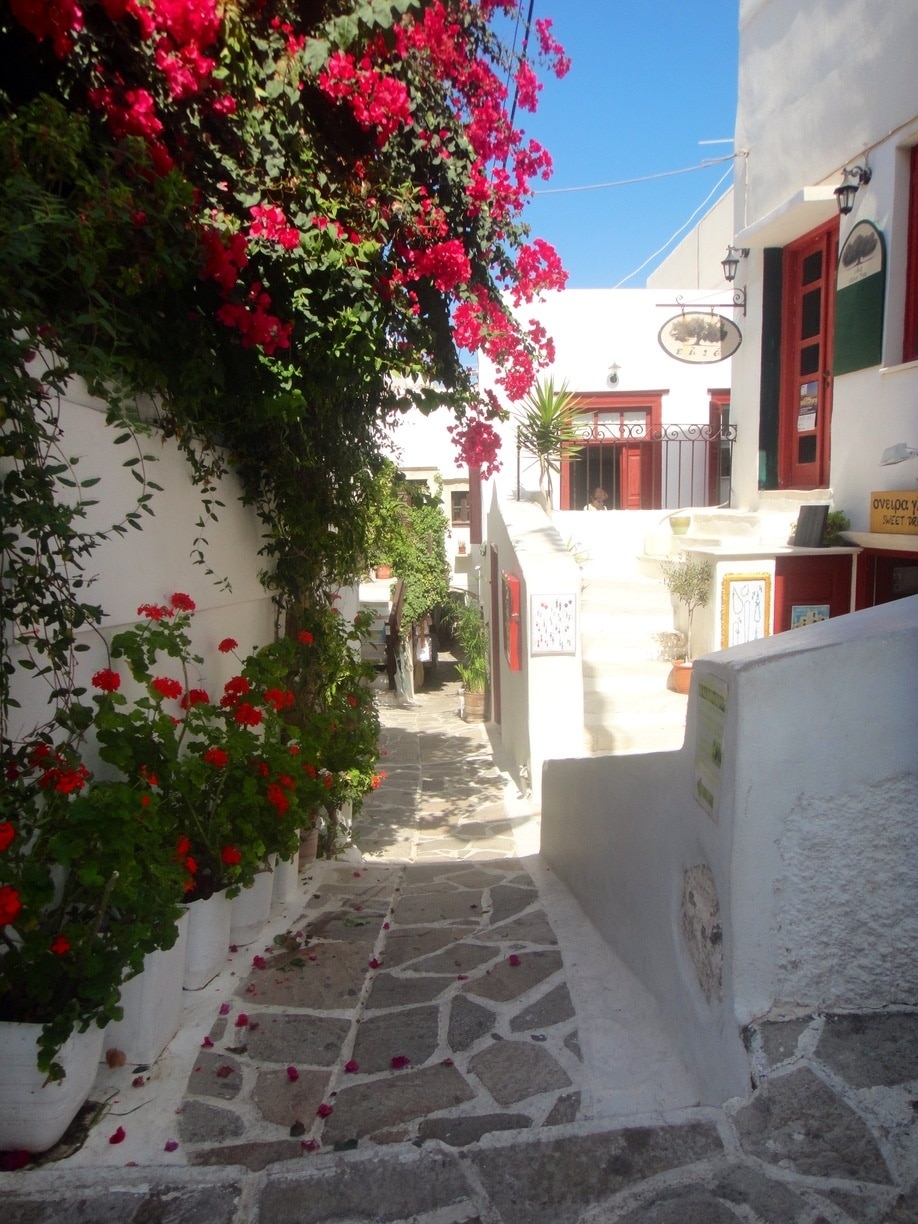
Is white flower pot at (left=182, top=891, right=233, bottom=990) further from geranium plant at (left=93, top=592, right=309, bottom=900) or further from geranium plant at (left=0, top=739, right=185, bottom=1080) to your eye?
geranium plant at (left=0, top=739, right=185, bottom=1080)

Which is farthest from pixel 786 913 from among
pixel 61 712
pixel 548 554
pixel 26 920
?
pixel 548 554

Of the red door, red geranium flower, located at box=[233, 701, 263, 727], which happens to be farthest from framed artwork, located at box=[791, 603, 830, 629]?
A: red geranium flower, located at box=[233, 701, 263, 727]

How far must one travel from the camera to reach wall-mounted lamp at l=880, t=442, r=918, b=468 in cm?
728

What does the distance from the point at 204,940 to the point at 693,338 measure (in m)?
9.92

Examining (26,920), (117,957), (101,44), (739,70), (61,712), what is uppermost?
(739,70)

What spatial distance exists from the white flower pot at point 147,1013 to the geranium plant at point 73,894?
0.24m

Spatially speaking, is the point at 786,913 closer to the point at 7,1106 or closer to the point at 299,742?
the point at 7,1106

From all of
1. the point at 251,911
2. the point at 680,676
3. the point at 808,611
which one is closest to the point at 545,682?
the point at 680,676

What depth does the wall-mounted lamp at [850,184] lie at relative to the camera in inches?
313

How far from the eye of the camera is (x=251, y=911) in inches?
151

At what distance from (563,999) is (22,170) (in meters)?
3.16

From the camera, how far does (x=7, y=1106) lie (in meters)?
2.29

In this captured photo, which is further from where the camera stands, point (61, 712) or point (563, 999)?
point (563, 999)

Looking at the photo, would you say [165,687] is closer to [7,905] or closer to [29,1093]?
[7,905]
